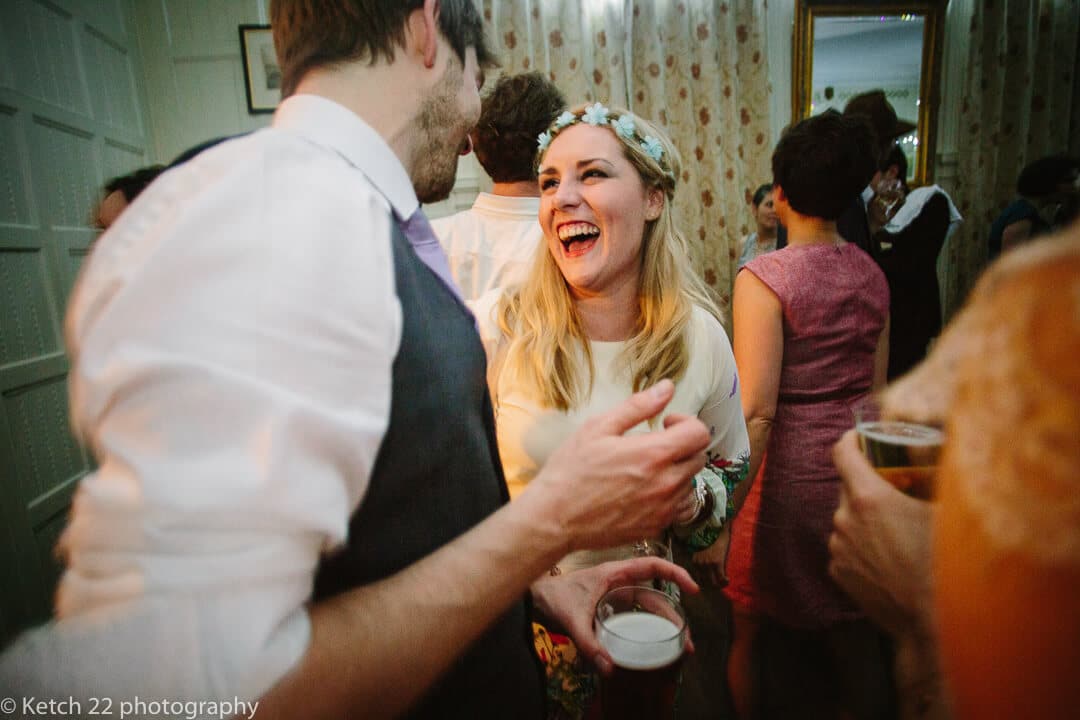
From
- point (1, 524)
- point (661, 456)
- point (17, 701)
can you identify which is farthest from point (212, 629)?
point (1, 524)

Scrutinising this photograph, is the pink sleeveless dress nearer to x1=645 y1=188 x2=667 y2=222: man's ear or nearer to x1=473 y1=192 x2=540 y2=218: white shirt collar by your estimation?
x1=645 y1=188 x2=667 y2=222: man's ear

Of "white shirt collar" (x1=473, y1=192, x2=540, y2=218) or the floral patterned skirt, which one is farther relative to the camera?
"white shirt collar" (x1=473, y1=192, x2=540, y2=218)

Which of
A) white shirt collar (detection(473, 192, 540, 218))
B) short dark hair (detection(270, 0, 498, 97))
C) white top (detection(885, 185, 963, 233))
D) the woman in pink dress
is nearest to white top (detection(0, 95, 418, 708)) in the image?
short dark hair (detection(270, 0, 498, 97))

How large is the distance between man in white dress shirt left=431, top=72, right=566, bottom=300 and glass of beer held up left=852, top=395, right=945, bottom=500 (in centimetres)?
143

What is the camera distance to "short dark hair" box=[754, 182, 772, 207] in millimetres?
3507

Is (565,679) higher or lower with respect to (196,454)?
lower

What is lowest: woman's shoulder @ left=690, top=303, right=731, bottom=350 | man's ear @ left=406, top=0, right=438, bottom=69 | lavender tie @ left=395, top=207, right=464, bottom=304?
woman's shoulder @ left=690, top=303, right=731, bottom=350

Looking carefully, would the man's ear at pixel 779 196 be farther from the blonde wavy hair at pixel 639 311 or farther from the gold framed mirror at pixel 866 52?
the gold framed mirror at pixel 866 52

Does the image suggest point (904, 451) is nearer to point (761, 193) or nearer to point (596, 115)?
point (596, 115)

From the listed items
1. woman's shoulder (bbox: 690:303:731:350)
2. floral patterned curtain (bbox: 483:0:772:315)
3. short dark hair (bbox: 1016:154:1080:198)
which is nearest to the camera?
woman's shoulder (bbox: 690:303:731:350)

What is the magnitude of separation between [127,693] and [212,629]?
83 millimetres

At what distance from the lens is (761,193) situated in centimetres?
355

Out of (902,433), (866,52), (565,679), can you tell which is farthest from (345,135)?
(866,52)

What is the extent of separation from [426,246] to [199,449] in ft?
1.55
